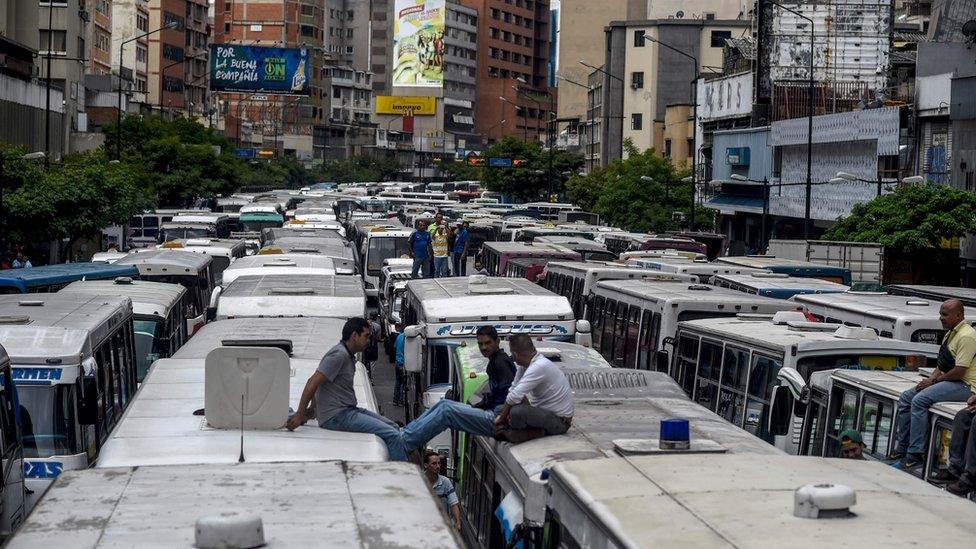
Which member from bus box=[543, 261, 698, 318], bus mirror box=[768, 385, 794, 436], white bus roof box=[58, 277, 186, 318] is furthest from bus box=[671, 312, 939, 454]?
bus box=[543, 261, 698, 318]

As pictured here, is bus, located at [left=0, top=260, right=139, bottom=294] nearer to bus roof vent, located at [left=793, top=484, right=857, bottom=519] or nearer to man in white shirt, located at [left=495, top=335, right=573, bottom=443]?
man in white shirt, located at [left=495, top=335, right=573, bottom=443]

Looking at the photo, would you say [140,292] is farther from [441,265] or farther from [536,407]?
[441,265]

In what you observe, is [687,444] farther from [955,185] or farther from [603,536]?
[955,185]

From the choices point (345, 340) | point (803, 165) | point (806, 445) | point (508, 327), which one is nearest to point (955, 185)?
point (803, 165)

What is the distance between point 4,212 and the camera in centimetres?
4347

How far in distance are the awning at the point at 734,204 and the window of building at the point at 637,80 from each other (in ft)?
108

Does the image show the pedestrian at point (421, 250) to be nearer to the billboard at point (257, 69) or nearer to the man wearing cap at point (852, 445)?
the man wearing cap at point (852, 445)

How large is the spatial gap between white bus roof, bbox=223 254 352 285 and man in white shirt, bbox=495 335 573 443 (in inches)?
511

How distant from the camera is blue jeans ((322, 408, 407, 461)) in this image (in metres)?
9.62

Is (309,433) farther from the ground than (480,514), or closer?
farther from the ground

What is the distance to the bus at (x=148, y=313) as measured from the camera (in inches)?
784

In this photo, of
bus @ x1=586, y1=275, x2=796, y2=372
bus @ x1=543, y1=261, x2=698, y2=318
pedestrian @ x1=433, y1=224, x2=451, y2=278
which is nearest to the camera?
bus @ x1=586, y1=275, x2=796, y2=372

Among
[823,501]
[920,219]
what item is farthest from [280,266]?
[823,501]

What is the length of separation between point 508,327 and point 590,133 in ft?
346
